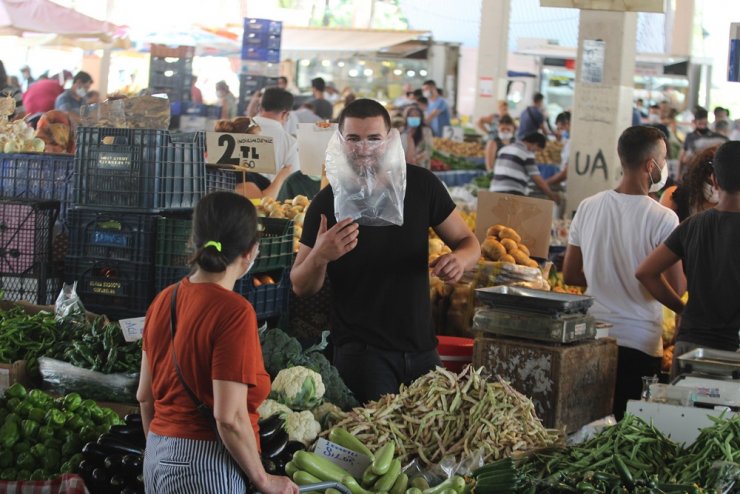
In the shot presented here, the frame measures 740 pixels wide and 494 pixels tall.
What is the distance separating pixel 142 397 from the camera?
3.23 metres

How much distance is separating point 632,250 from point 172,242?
2339 millimetres

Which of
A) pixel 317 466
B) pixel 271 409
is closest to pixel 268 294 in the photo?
pixel 271 409

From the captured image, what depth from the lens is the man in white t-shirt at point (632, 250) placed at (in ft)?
17.1

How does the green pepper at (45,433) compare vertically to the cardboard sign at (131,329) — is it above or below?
below

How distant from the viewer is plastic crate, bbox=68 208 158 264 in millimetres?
5109

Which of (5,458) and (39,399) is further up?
(39,399)

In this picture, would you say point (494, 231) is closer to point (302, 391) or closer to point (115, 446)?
point (302, 391)

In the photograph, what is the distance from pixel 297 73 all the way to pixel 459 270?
3224 cm

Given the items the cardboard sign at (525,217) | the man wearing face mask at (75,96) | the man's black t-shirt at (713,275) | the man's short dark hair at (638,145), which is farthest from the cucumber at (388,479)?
the man wearing face mask at (75,96)

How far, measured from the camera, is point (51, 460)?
4.11m

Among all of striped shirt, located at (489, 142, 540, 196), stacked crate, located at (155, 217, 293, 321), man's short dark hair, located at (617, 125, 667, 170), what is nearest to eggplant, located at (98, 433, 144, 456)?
stacked crate, located at (155, 217, 293, 321)

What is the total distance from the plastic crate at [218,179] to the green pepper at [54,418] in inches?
76.9

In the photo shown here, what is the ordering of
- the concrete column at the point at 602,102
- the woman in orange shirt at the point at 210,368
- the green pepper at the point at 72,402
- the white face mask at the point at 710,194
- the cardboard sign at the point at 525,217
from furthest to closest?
the concrete column at the point at 602,102 → the cardboard sign at the point at 525,217 → the white face mask at the point at 710,194 → the green pepper at the point at 72,402 → the woman in orange shirt at the point at 210,368

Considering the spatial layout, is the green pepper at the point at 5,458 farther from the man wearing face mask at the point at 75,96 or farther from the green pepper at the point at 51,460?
the man wearing face mask at the point at 75,96
